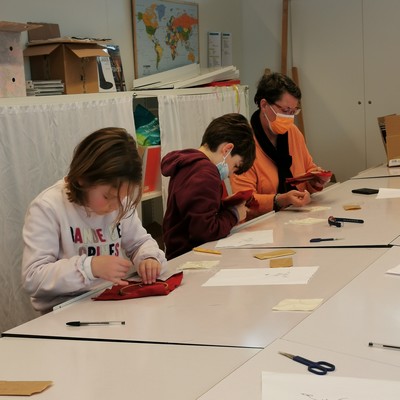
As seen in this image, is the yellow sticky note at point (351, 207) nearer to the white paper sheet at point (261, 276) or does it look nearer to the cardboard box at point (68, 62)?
the white paper sheet at point (261, 276)

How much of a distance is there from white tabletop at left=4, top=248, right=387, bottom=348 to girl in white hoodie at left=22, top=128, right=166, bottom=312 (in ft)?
0.33

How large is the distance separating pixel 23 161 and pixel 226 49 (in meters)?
2.76

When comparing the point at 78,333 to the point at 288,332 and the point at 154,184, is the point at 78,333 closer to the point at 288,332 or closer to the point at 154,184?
the point at 288,332

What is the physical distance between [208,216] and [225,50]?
3068mm

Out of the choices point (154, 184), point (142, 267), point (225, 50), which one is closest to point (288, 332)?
point (142, 267)

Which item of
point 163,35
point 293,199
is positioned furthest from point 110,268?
point 163,35

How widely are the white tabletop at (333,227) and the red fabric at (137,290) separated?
608 millimetres

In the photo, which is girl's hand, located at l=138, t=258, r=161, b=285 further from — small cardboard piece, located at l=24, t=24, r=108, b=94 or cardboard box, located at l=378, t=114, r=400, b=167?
cardboard box, located at l=378, t=114, r=400, b=167

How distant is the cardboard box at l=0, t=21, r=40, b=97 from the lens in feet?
9.80

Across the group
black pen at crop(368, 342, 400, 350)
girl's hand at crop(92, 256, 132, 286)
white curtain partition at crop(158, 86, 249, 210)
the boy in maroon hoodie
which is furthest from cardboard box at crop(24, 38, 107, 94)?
black pen at crop(368, 342, 400, 350)

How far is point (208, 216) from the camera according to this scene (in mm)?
2584

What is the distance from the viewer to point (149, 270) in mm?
2070

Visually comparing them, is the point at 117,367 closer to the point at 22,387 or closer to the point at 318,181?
the point at 22,387

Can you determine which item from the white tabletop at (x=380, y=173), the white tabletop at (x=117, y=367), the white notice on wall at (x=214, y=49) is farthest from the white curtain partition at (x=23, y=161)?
the white notice on wall at (x=214, y=49)
